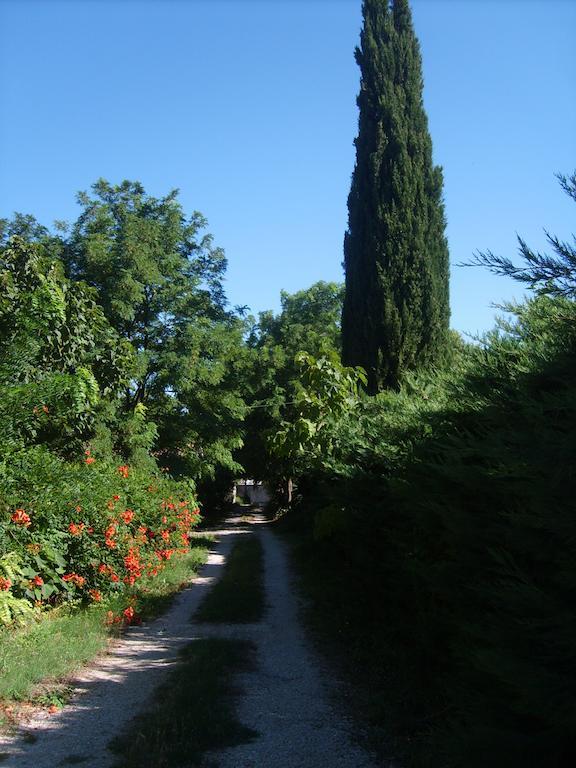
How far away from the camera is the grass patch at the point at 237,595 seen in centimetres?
836

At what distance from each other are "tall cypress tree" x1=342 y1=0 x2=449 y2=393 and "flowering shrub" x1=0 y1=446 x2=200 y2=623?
5957mm

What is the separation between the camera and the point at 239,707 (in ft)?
15.7

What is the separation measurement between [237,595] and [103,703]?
493cm

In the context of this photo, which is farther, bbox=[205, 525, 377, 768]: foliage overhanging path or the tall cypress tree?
the tall cypress tree

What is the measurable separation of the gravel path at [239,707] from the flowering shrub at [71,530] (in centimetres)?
88

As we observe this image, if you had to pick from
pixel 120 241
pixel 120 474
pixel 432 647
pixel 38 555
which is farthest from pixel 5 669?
pixel 120 241

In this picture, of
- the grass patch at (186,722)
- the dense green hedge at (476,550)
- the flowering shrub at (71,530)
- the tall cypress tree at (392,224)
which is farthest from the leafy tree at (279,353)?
the grass patch at (186,722)

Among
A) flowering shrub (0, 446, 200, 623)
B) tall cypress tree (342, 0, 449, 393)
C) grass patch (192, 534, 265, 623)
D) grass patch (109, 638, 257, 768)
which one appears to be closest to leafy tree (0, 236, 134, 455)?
flowering shrub (0, 446, 200, 623)

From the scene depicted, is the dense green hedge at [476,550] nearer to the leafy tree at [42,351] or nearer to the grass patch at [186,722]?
the grass patch at [186,722]

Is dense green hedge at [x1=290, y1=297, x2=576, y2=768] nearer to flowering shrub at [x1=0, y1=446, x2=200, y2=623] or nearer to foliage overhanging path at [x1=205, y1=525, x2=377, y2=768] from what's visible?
foliage overhanging path at [x1=205, y1=525, x2=377, y2=768]

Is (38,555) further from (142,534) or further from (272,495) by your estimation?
(272,495)

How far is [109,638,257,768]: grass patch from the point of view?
3.78 m

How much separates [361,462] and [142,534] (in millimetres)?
4316

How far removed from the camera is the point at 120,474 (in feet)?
31.0
